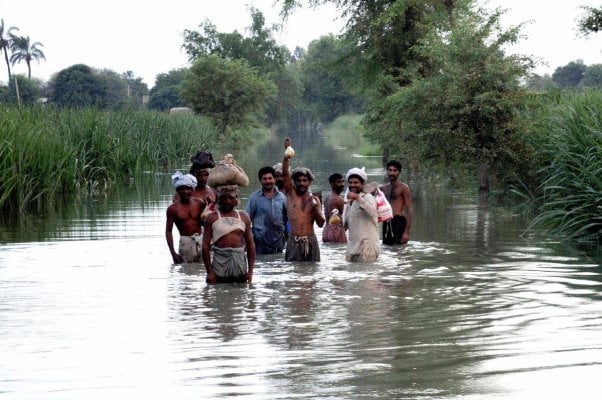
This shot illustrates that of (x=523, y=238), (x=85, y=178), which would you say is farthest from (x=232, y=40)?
(x=523, y=238)

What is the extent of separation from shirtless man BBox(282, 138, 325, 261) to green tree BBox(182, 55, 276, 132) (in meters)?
61.8

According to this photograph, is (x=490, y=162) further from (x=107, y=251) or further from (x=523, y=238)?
(x=107, y=251)

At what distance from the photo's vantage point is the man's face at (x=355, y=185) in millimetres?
12352

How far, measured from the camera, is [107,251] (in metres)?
14.5

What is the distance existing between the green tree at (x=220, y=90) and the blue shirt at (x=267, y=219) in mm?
61092

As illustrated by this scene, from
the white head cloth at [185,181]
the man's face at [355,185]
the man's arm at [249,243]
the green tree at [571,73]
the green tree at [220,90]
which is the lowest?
Result: the man's arm at [249,243]

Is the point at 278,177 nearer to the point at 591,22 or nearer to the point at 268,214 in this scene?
the point at 268,214

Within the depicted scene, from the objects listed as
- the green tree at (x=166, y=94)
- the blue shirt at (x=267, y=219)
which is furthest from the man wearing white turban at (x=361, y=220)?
the green tree at (x=166, y=94)

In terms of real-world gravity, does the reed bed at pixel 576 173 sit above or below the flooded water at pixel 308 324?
above

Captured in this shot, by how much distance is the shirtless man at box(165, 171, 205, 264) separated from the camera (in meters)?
12.2

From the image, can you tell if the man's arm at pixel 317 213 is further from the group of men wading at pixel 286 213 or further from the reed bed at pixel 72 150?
the reed bed at pixel 72 150

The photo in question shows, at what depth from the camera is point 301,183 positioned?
12367mm

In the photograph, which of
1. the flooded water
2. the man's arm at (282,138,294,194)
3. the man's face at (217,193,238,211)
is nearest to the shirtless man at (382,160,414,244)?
the flooded water

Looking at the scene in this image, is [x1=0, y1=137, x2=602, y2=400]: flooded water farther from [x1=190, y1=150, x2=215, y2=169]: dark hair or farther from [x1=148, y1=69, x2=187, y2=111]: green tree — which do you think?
[x1=148, y1=69, x2=187, y2=111]: green tree
